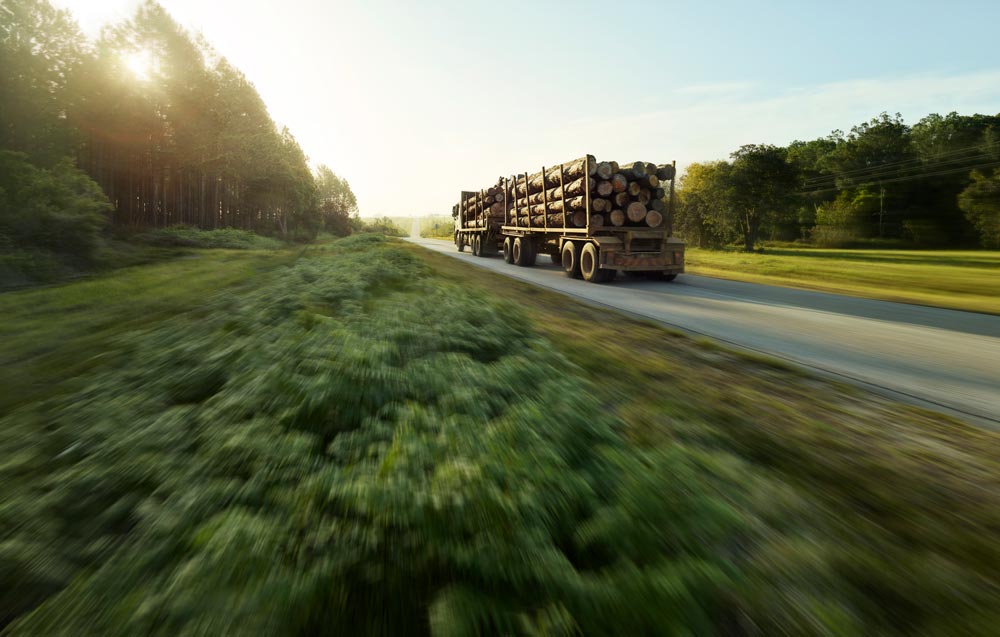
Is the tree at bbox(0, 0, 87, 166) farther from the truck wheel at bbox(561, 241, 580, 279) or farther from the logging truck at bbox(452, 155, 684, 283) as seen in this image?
the truck wheel at bbox(561, 241, 580, 279)

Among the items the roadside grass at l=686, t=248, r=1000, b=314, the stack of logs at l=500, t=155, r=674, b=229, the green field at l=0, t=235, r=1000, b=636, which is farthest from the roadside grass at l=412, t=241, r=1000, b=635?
the stack of logs at l=500, t=155, r=674, b=229

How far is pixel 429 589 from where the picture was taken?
1415 millimetres

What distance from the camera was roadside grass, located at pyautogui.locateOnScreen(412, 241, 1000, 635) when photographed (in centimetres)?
154

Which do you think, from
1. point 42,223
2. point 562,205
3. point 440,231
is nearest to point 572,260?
point 562,205

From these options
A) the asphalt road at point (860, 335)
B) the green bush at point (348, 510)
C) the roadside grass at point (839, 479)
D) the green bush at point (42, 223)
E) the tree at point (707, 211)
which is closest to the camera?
the green bush at point (348, 510)

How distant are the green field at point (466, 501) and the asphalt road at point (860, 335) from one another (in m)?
0.73

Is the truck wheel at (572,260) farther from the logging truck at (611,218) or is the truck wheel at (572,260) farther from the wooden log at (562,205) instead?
the wooden log at (562,205)

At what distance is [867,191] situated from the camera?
5475cm

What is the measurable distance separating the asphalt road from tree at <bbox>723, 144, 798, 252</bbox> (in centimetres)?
3292

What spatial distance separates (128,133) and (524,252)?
79.9 feet

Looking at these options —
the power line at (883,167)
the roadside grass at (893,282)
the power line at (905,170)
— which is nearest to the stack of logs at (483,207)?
the roadside grass at (893,282)

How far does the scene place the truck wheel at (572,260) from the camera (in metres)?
13.4

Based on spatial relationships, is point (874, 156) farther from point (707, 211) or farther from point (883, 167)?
point (707, 211)

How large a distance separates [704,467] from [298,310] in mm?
4218
